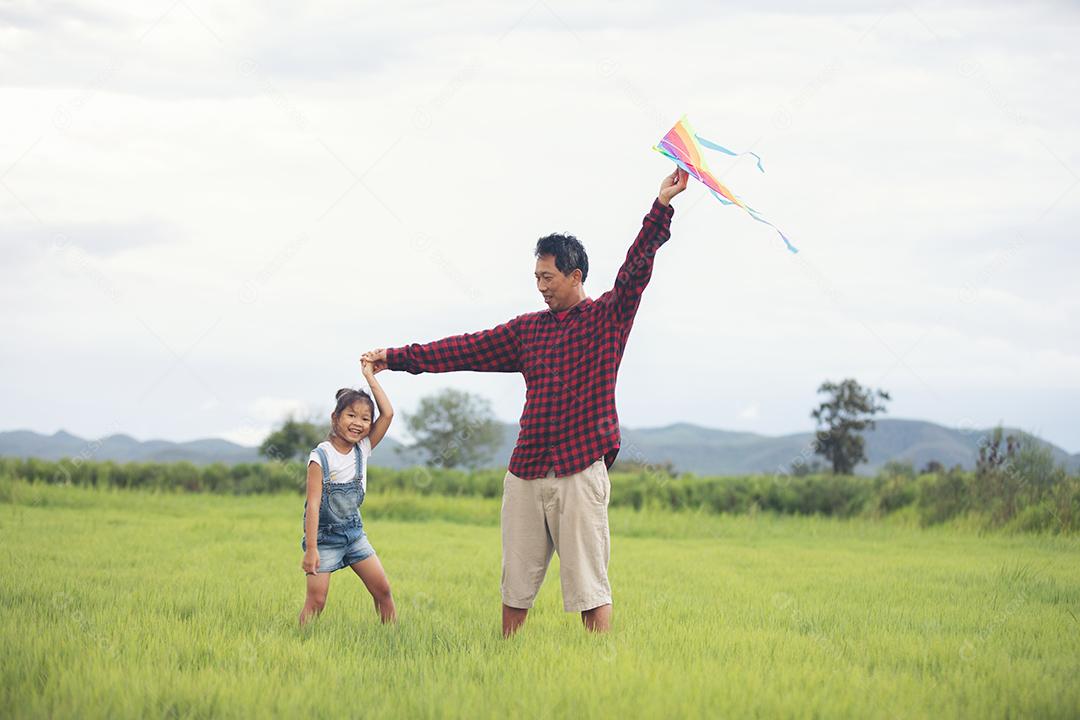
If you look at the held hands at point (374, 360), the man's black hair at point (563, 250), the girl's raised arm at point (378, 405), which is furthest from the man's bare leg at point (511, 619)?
the man's black hair at point (563, 250)

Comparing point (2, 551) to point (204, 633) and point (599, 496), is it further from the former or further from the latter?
point (599, 496)

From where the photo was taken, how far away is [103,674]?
4.18 meters

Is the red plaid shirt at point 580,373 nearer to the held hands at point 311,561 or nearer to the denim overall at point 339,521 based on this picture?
the denim overall at point 339,521

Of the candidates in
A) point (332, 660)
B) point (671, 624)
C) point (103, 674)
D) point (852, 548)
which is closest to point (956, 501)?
point (852, 548)

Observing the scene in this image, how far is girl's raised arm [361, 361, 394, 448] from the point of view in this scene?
5.45 m

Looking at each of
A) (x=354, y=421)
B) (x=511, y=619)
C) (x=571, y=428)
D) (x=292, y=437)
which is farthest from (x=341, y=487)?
(x=292, y=437)

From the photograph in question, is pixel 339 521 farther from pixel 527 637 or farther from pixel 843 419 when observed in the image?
pixel 843 419

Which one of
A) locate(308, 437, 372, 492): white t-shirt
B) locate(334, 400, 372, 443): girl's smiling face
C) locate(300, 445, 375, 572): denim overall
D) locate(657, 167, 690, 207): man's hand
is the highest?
locate(657, 167, 690, 207): man's hand

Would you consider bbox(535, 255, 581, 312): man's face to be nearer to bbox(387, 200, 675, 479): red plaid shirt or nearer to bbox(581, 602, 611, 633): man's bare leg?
bbox(387, 200, 675, 479): red plaid shirt

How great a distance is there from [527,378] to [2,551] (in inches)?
259

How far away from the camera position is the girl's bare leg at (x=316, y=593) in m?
5.49

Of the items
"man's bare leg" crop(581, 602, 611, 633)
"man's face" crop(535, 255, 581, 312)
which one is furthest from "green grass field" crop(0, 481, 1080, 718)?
"man's face" crop(535, 255, 581, 312)

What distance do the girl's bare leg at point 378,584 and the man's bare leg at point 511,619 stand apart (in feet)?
2.69

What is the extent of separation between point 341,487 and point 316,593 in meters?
0.65
